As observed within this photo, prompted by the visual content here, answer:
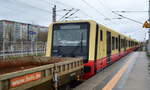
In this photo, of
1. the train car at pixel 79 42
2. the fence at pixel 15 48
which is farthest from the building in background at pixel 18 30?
the train car at pixel 79 42

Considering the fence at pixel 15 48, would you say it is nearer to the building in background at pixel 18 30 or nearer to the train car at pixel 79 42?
the train car at pixel 79 42

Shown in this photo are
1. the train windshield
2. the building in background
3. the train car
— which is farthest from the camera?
the building in background

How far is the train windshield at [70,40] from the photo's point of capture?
8.16 m

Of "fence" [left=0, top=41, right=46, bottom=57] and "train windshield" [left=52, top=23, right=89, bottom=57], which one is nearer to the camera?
"train windshield" [left=52, top=23, right=89, bottom=57]

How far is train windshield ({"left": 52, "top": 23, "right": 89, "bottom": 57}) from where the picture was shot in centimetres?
816

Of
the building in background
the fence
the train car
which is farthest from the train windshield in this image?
the building in background

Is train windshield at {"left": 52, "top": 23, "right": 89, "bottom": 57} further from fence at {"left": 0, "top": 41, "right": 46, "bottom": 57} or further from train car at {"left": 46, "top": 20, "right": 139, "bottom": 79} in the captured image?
fence at {"left": 0, "top": 41, "right": 46, "bottom": 57}

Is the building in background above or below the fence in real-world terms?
above

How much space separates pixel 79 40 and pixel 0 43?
12.7m

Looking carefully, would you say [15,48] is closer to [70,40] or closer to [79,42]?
[70,40]

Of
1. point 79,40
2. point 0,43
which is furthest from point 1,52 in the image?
point 79,40

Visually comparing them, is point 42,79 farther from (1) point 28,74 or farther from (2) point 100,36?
(2) point 100,36

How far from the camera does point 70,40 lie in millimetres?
8352

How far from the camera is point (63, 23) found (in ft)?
28.7
